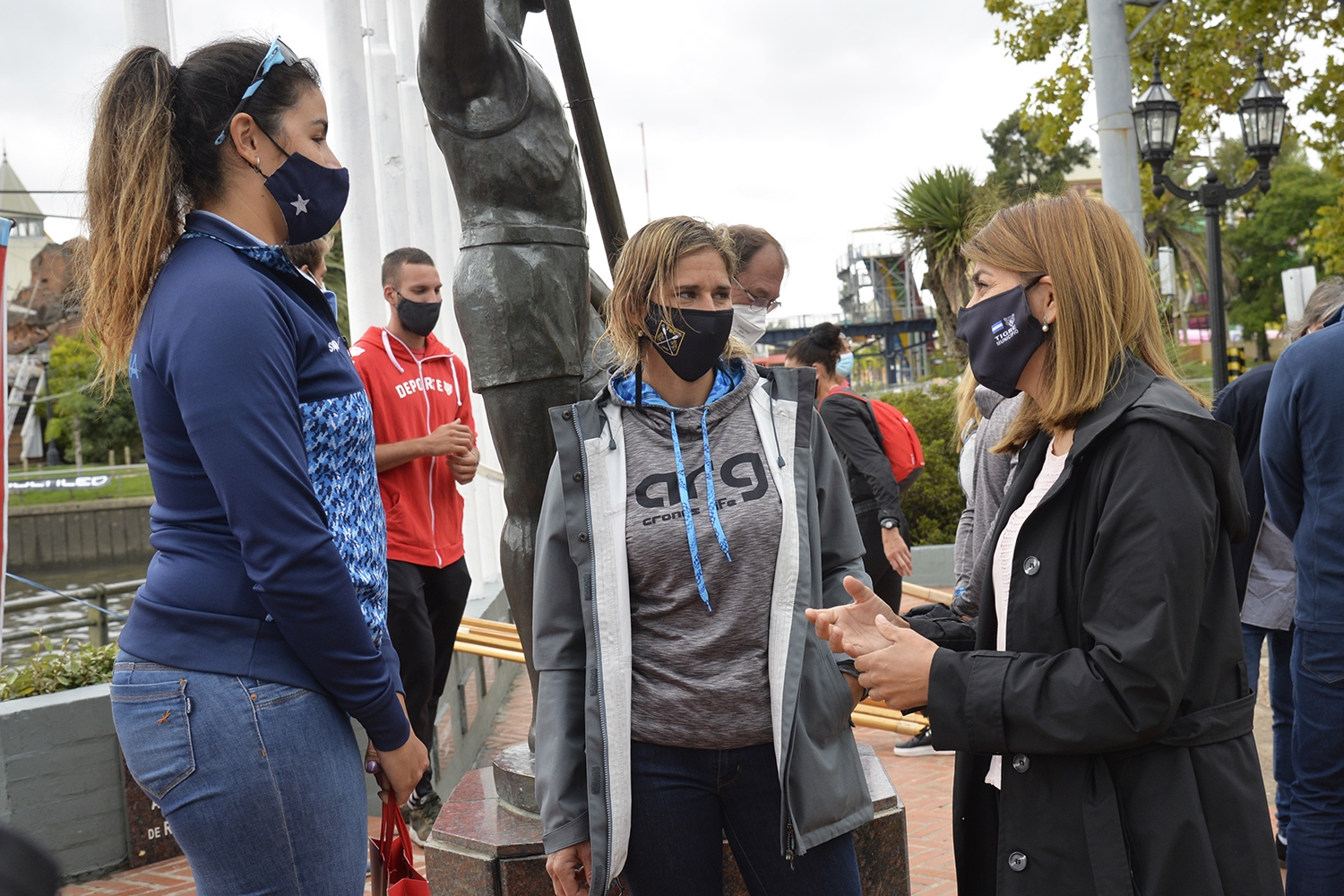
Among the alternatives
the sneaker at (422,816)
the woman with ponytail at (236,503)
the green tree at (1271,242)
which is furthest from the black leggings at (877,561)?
the green tree at (1271,242)

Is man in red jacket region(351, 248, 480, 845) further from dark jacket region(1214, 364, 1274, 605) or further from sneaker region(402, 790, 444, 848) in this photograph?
dark jacket region(1214, 364, 1274, 605)

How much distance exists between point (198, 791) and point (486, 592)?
800 cm

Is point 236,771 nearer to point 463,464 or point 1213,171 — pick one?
point 463,464

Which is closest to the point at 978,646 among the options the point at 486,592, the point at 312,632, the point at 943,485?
the point at 312,632

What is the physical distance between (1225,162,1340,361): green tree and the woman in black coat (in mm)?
60928

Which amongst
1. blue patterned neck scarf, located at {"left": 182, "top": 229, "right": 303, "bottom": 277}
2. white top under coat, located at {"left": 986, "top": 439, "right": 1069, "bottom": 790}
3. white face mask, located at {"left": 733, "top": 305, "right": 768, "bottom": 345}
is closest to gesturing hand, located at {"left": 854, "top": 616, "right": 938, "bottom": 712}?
white top under coat, located at {"left": 986, "top": 439, "right": 1069, "bottom": 790}

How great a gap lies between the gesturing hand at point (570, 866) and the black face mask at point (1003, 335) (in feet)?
3.97

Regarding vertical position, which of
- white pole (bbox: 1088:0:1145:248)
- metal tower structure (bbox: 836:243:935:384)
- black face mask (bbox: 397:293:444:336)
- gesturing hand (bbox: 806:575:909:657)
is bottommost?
gesturing hand (bbox: 806:575:909:657)

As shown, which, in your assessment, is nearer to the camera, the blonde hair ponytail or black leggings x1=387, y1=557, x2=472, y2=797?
the blonde hair ponytail

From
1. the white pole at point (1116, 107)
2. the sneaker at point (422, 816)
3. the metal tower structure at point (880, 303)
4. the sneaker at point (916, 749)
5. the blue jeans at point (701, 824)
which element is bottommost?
the sneaker at point (916, 749)

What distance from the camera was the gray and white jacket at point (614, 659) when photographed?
225 cm

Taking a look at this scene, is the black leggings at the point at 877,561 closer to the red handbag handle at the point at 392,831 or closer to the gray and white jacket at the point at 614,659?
the gray and white jacket at the point at 614,659

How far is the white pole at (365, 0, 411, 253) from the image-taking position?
27.9ft

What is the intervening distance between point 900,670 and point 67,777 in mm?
4388
